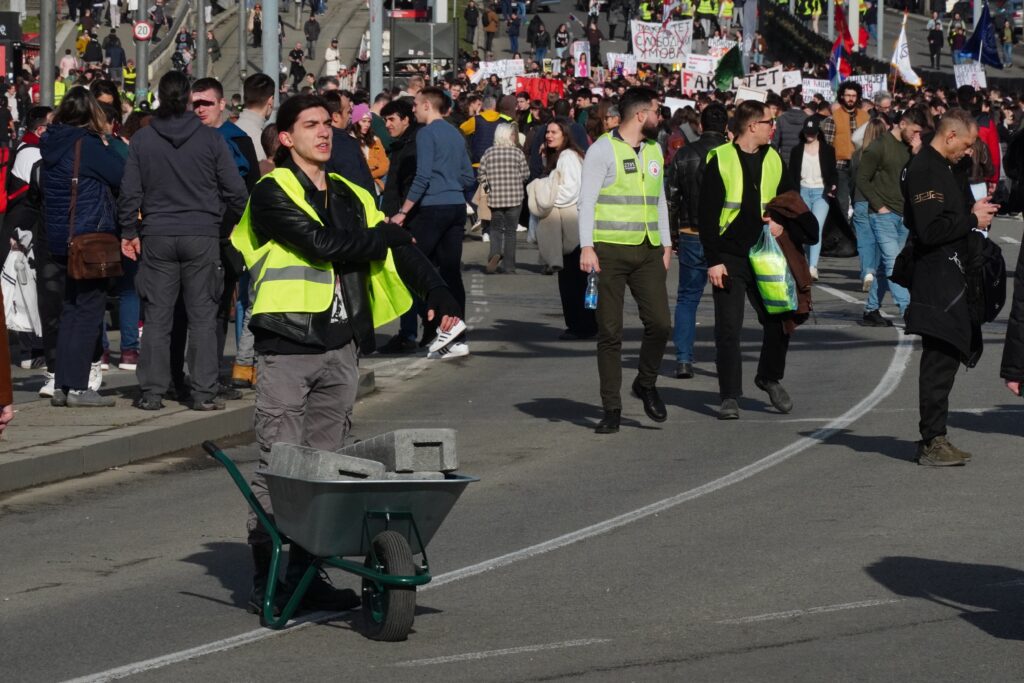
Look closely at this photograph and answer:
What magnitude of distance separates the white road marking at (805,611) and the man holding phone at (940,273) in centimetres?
Result: 328

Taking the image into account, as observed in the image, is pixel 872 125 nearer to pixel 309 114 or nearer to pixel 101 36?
pixel 309 114

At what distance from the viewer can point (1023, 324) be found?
7453mm

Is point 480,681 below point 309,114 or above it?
below

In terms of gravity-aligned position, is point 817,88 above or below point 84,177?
above

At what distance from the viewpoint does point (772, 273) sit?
42.0 feet

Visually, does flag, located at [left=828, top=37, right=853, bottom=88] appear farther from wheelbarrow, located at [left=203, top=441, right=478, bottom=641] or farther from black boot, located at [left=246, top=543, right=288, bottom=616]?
wheelbarrow, located at [left=203, top=441, right=478, bottom=641]

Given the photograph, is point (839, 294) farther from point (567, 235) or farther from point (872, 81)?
point (872, 81)

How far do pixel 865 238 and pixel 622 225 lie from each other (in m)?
7.71

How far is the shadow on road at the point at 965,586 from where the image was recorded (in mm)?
7281

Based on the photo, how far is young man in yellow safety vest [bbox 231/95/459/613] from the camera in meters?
7.48

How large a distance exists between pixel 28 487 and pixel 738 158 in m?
5.04

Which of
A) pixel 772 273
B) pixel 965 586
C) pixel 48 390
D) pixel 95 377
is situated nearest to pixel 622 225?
pixel 772 273

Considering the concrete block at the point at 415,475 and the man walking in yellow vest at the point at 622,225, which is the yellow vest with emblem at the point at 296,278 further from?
the man walking in yellow vest at the point at 622,225

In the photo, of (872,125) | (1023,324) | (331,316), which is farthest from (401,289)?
(872,125)
